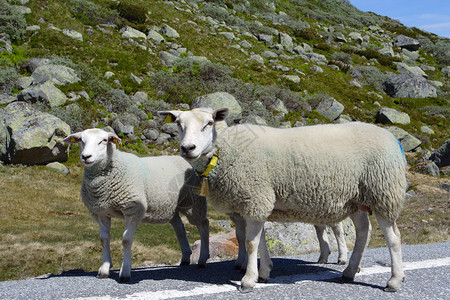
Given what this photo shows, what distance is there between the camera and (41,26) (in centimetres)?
3027

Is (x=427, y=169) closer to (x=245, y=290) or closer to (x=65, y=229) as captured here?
(x=65, y=229)

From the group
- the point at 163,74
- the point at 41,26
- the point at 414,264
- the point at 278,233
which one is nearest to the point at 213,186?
the point at 414,264

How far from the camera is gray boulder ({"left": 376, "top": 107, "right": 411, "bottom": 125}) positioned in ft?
106

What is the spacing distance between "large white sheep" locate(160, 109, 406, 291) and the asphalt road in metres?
0.33

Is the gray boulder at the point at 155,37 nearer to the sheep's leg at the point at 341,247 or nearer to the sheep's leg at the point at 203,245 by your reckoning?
the sheep's leg at the point at 203,245

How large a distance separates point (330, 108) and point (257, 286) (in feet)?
89.9

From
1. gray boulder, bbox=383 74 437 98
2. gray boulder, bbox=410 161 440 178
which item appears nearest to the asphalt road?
gray boulder, bbox=410 161 440 178

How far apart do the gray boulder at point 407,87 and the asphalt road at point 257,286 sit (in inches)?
1445

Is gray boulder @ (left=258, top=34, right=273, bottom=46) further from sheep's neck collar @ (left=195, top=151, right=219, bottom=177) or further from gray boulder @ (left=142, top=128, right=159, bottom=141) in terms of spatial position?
sheep's neck collar @ (left=195, top=151, right=219, bottom=177)

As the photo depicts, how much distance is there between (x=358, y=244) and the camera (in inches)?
229

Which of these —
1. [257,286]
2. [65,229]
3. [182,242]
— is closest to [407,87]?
[65,229]

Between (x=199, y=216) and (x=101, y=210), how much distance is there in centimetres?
185

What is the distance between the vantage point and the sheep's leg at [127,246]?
5.73m

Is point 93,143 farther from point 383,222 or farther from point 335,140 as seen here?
point 383,222
